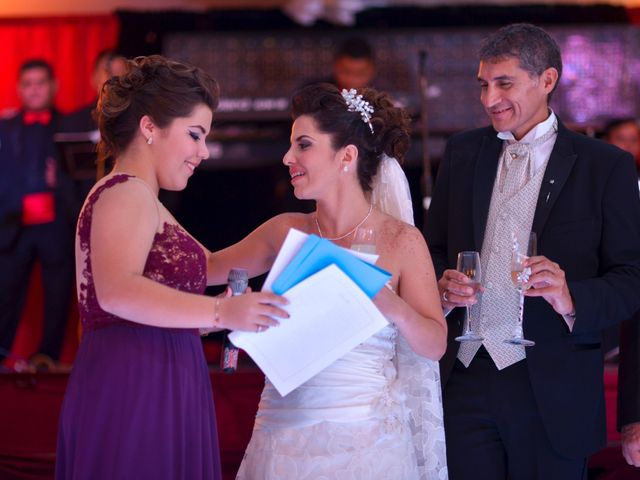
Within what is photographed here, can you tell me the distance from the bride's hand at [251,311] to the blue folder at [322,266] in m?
0.04

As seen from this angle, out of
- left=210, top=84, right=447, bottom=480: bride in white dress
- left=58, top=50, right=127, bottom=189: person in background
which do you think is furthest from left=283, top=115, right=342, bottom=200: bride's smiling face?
left=58, top=50, right=127, bottom=189: person in background

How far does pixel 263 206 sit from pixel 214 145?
63cm

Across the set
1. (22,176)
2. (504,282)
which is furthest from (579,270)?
(22,176)

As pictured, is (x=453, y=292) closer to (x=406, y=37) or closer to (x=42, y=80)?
(x=406, y=37)

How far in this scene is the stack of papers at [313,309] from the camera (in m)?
2.71

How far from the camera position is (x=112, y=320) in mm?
2824

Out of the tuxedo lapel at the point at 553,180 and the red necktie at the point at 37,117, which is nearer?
the tuxedo lapel at the point at 553,180

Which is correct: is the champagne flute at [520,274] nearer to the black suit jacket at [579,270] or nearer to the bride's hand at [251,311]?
the black suit jacket at [579,270]

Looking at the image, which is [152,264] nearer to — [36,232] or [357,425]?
[357,425]

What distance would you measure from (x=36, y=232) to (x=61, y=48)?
159 cm

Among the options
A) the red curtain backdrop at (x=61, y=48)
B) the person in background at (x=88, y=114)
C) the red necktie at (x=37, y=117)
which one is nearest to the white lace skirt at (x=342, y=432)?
the person in background at (x=88, y=114)

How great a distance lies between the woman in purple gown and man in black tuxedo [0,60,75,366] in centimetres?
531

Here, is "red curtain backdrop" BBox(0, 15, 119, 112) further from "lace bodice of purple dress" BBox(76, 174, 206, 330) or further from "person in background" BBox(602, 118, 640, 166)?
"lace bodice of purple dress" BBox(76, 174, 206, 330)

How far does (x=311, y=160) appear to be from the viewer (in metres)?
3.35
